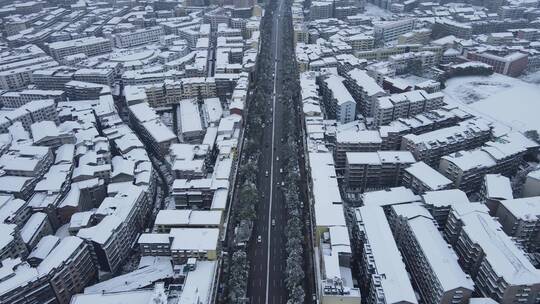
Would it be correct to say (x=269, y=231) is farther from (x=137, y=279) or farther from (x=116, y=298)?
(x=116, y=298)

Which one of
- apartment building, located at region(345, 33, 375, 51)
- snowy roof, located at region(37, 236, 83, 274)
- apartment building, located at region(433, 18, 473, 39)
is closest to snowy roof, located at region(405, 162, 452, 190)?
snowy roof, located at region(37, 236, 83, 274)

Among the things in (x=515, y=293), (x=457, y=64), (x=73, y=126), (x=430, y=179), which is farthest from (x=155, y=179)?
(x=457, y=64)

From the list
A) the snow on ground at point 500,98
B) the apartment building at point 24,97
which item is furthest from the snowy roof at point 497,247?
the apartment building at point 24,97

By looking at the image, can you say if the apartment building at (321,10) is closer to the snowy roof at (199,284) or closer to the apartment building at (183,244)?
the apartment building at (183,244)

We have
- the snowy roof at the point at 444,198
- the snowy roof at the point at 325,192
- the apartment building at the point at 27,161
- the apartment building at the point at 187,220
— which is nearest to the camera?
the snowy roof at the point at 325,192

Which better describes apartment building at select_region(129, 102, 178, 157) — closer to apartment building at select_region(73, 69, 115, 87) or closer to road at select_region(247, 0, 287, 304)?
apartment building at select_region(73, 69, 115, 87)

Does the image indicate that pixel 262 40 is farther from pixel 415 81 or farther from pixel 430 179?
pixel 430 179

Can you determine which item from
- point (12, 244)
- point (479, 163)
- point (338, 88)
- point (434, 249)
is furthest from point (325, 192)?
point (12, 244)

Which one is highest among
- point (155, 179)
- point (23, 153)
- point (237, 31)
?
point (237, 31)
